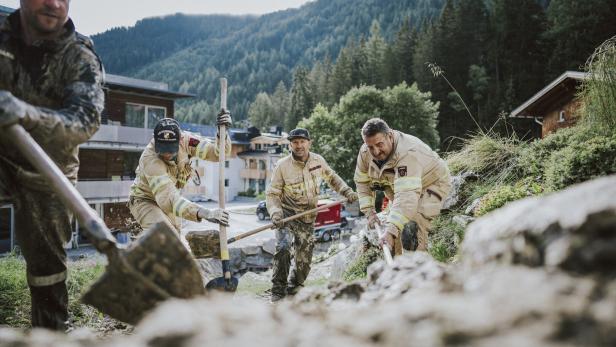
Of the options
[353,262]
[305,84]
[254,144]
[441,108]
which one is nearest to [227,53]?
[305,84]

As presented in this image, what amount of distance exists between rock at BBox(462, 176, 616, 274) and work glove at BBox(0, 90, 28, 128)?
6.88ft

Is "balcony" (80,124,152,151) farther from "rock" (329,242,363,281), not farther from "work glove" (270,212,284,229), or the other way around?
"work glove" (270,212,284,229)

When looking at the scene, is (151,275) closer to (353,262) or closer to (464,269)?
(464,269)

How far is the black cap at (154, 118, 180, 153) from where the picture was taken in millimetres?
4230

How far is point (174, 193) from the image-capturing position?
429 centimetres

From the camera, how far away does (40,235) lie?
2420 millimetres

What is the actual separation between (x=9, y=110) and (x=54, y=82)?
644 mm

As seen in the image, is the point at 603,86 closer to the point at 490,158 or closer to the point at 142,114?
the point at 490,158

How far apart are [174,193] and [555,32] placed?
131ft

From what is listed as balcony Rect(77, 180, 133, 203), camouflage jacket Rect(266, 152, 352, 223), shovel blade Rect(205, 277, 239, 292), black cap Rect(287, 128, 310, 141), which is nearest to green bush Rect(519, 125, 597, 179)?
camouflage jacket Rect(266, 152, 352, 223)

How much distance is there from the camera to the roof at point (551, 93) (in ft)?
48.4

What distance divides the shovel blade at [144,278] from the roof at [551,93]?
47.5ft

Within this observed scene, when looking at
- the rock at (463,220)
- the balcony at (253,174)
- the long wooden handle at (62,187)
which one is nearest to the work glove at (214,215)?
the long wooden handle at (62,187)

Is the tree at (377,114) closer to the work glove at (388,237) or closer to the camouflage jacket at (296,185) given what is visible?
the camouflage jacket at (296,185)
